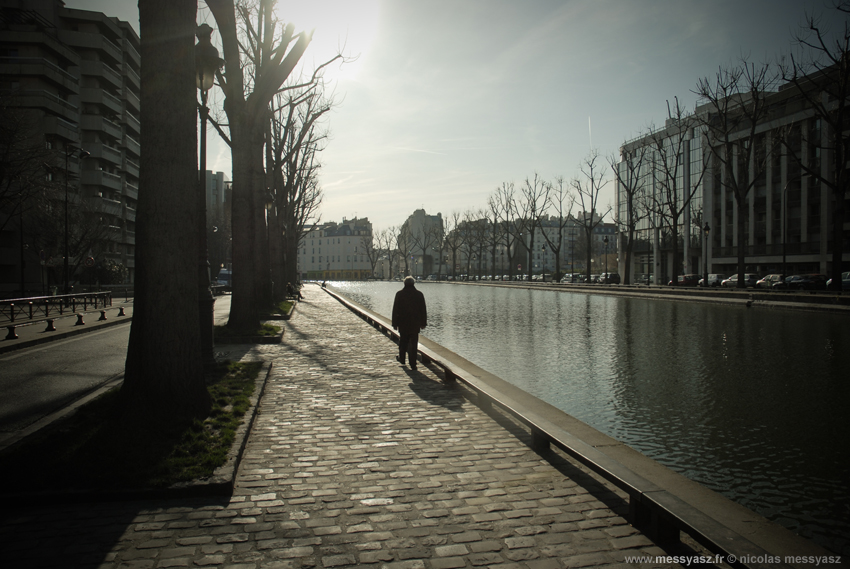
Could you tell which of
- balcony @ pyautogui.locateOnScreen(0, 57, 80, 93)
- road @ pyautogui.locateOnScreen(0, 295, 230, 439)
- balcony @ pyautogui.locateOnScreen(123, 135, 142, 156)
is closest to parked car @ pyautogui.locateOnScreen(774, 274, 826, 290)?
road @ pyautogui.locateOnScreen(0, 295, 230, 439)

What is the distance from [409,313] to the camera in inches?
394

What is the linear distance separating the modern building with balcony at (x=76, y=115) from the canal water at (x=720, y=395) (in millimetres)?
33099

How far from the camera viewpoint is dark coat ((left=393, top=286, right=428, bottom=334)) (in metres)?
10.0

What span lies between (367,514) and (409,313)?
6.22 m

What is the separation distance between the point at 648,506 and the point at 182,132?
18.1 ft

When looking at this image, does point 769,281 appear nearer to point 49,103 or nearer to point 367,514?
point 367,514

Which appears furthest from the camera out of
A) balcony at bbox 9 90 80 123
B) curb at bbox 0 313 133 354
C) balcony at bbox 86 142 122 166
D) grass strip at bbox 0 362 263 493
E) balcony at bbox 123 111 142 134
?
balcony at bbox 123 111 142 134

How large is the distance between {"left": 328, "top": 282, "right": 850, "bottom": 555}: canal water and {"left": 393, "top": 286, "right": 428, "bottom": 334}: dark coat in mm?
1793

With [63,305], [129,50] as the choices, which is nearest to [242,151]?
[63,305]

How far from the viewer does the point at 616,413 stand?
7324 mm

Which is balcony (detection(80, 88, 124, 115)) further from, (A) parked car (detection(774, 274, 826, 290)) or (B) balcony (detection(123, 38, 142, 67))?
(A) parked car (detection(774, 274, 826, 290))

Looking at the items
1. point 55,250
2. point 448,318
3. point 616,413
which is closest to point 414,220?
point 55,250

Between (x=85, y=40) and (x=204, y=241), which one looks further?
(x=85, y=40)

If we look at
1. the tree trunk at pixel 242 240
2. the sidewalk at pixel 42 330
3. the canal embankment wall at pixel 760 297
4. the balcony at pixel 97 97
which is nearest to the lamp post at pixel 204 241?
the tree trunk at pixel 242 240
